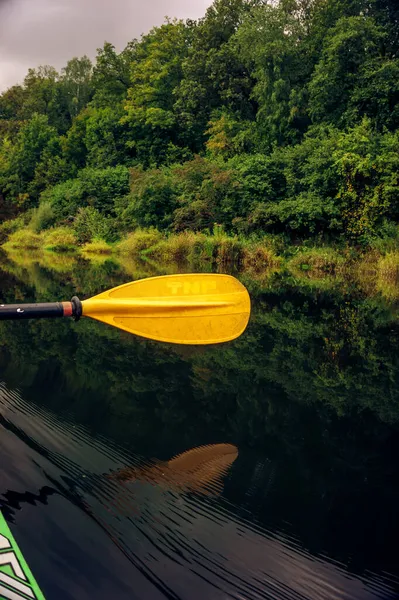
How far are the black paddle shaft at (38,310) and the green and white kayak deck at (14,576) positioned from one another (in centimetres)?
112

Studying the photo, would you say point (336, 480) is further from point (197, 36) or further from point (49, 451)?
point (197, 36)

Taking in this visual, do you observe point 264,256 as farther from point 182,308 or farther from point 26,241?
point 26,241

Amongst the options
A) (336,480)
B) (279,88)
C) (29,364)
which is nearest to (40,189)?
(279,88)

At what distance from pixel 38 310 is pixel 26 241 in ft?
72.1

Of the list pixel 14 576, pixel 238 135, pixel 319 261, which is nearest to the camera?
pixel 14 576

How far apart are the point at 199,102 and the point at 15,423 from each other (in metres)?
23.7

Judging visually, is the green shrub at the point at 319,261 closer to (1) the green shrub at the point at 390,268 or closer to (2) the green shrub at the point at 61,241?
(1) the green shrub at the point at 390,268

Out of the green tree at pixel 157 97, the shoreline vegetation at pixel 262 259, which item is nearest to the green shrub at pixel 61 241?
the shoreline vegetation at pixel 262 259

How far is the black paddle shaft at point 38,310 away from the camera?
95.7 inches

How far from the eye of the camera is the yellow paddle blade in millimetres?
2979

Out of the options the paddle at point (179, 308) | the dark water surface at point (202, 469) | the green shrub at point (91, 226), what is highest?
the green shrub at point (91, 226)

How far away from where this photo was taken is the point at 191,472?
2.22m

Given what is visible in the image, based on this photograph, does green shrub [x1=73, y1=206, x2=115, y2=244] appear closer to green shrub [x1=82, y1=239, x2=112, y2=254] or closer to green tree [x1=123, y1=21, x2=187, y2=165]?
green shrub [x1=82, y1=239, x2=112, y2=254]

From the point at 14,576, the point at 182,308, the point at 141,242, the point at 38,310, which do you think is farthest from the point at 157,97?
the point at 14,576
